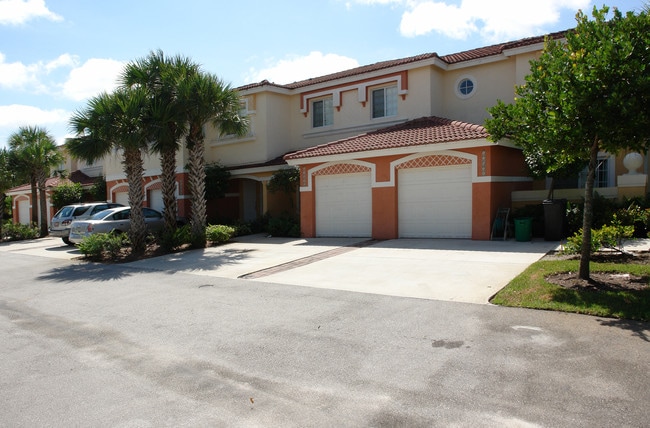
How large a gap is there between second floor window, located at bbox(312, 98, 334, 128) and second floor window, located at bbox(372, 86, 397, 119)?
2289mm

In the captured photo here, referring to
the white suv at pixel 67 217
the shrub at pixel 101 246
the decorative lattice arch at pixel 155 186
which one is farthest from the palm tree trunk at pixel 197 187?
the decorative lattice arch at pixel 155 186

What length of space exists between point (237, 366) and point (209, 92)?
13.2m

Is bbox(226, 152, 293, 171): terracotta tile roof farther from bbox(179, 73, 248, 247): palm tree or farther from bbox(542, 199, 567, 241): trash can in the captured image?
bbox(542, 199, 567, 241): trash can

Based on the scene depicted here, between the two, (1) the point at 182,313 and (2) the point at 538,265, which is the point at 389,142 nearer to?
(2) the point at 538,265

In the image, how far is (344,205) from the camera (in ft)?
57.7

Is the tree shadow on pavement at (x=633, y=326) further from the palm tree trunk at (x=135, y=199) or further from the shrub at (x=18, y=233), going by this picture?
the shrub at (x=18, y=233)

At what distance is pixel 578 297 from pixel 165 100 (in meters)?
14.3

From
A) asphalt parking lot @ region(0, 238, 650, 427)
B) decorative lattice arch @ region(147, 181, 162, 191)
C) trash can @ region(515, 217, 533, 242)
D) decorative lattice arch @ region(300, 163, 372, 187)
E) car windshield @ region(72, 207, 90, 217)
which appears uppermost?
decorative lattice arch @ region(300, 163, 372, 187)

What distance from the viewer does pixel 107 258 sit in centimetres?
1584

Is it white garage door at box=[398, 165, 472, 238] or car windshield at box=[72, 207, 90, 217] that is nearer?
white garage door at box=[398, 165, 472, 238]

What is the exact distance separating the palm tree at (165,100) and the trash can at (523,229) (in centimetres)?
1144

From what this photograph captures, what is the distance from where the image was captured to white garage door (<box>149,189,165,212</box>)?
2503 cm

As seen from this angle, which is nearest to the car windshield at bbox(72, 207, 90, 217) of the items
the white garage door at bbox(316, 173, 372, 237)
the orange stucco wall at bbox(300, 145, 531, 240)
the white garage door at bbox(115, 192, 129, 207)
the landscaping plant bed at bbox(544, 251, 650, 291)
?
the white garage door at bbox(115, 192, 129, 207)

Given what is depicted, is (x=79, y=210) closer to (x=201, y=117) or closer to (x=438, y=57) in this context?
(x=201, y=117)
